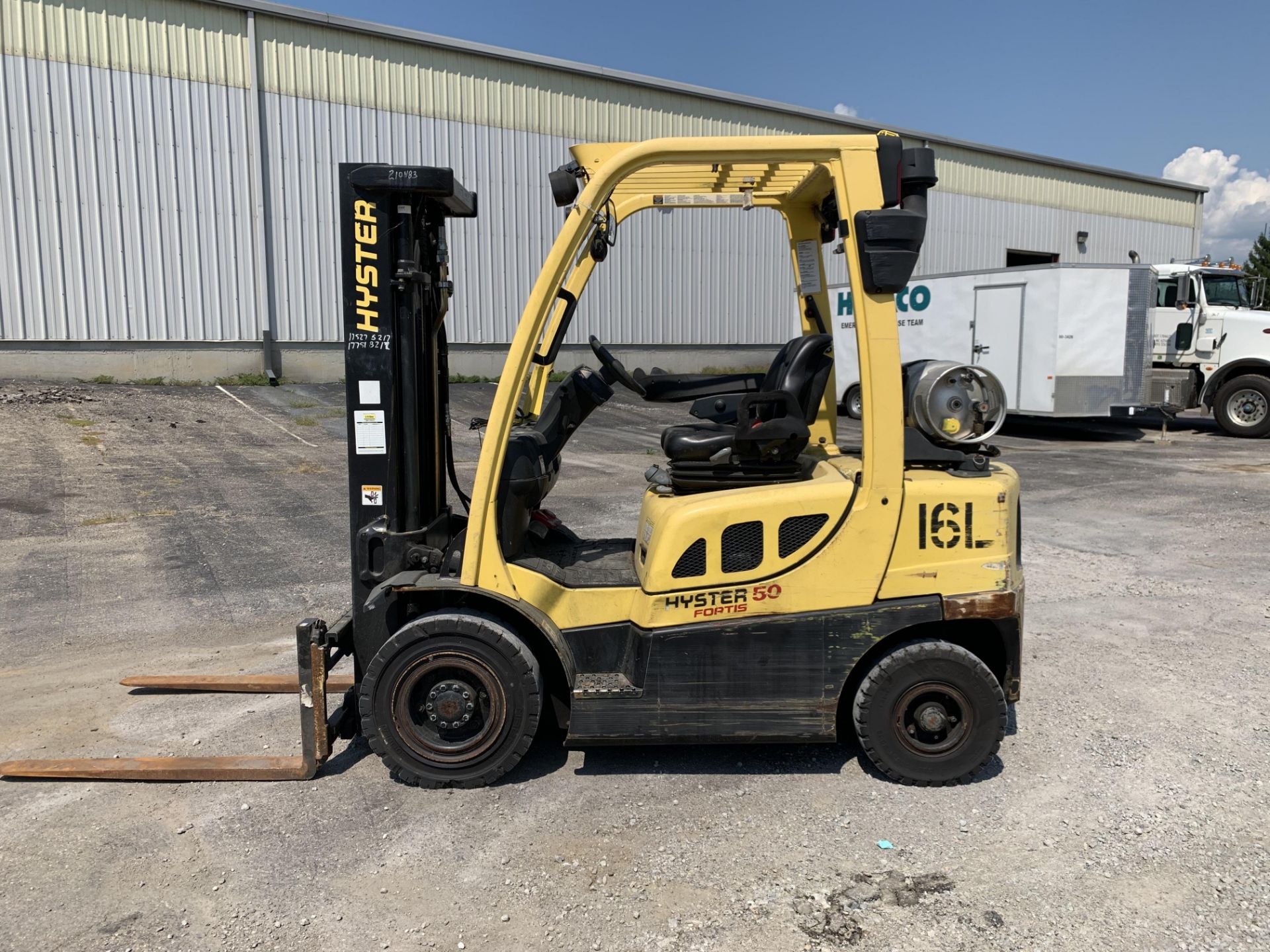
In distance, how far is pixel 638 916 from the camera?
3.04m

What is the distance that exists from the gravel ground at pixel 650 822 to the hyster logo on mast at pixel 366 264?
6.77 feet

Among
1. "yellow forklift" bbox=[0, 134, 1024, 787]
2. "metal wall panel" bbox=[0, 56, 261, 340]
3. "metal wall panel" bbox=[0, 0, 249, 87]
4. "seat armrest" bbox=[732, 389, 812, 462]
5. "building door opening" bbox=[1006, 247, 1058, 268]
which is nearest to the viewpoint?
"yellow forklift" bbox=[0, 134, 1024, 787]

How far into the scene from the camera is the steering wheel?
4.12 m

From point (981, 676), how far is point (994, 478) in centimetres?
86

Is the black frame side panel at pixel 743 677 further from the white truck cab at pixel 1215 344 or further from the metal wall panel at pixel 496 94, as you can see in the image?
the metal wall panel at pixel 496 94

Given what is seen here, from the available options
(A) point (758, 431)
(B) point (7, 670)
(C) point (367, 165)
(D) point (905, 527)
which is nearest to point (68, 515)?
(B) point (7, 670)

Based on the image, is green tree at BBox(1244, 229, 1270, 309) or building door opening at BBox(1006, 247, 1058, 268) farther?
green tree at BBox(1244, 229, 1270, 309)

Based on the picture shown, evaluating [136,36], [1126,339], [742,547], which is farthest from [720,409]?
[136,36]

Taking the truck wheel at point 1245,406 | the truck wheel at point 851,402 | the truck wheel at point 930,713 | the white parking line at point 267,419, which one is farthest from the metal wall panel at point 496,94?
the truck wheel at point 930,713

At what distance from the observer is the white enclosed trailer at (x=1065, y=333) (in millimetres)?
16062

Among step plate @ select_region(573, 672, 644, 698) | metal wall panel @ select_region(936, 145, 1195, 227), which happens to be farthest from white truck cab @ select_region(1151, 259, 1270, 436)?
step plate @ select_region(573, 672, 644, 698)

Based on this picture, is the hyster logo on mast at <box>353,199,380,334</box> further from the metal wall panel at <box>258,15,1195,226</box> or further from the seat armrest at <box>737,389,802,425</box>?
the metal wall panel at <box>258,15,1195,226</box>

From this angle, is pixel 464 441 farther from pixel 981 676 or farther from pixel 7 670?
pixel 981 676

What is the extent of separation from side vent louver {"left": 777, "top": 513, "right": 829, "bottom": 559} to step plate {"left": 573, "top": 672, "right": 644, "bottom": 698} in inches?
34.2
